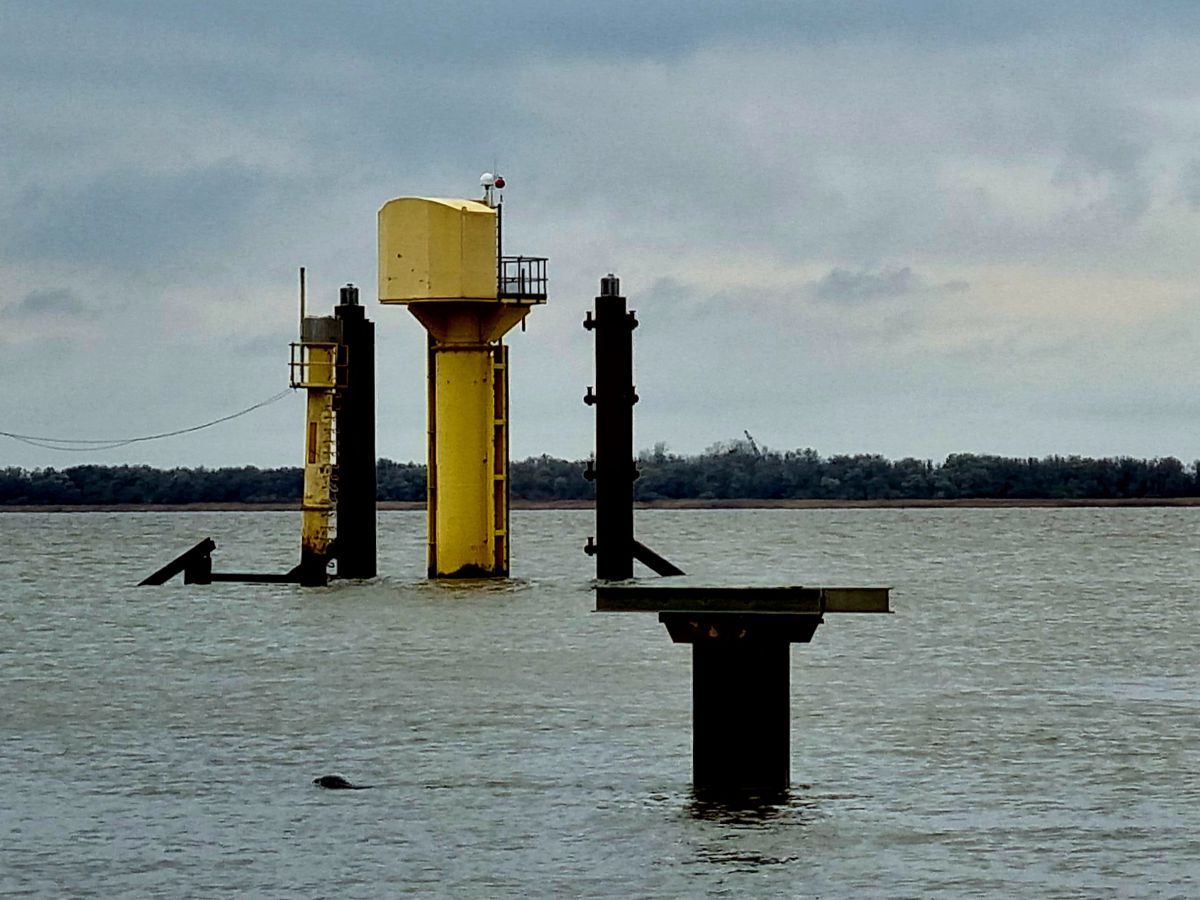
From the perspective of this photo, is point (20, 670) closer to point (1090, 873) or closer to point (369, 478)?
point (369, 478)

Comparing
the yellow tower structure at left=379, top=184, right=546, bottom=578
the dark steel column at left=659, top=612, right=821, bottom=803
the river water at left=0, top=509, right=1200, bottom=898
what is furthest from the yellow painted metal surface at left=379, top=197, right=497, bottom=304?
the dark steel column at left=659, top=612, right=821, bottom=803

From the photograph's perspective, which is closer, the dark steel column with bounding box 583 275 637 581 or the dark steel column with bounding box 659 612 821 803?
the dark steel column with bounding box 659 612 821 803

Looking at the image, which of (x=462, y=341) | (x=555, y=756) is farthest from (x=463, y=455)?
(x=555, y=756)

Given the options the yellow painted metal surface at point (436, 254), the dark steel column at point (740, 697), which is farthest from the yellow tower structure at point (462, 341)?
the dark steel column at point (740, 697)

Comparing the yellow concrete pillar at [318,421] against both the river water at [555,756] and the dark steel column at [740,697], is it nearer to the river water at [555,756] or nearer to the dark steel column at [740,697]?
the river water at [555,756]

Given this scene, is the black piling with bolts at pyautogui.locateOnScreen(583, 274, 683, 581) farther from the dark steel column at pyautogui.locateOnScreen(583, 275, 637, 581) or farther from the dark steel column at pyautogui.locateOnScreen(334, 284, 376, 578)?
the dark steel column at pyautogui.locateOnScreen(334, 284, 376, 578)

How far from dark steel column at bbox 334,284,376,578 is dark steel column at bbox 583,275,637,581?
4.75 meters

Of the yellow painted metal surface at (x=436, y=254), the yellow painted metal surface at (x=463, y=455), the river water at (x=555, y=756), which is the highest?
the yellow painted metal surface at (x=436, y=254)

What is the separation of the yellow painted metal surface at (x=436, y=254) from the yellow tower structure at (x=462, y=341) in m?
0.02

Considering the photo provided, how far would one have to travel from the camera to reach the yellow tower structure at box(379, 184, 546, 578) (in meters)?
42.8

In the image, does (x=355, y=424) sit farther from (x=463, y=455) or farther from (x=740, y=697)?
(x=740, y=697)

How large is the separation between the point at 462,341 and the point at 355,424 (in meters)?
2.90

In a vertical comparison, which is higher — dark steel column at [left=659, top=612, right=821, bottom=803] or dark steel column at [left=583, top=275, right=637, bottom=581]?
dark steel column at [left=583, top=275, right=637, bottom=581]

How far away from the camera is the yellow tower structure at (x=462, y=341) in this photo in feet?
140
